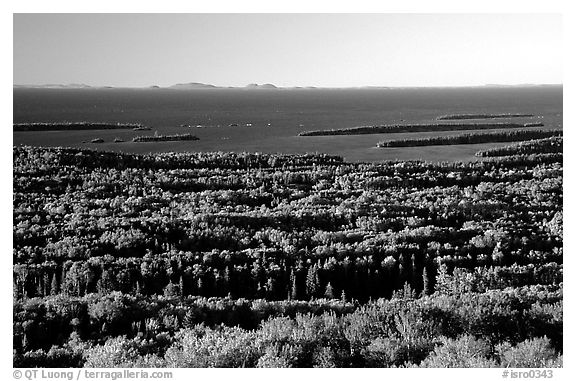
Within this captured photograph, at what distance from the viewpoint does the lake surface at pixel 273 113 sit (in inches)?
618

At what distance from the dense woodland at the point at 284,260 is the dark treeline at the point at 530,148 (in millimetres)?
93

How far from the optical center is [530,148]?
51.3 feet

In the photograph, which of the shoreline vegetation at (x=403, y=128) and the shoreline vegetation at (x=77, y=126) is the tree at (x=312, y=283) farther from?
the shoreline vegetation at (x=77, y=126)

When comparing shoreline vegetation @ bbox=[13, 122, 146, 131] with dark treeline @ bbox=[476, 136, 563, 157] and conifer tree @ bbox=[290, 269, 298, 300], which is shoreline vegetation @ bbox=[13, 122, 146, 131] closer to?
conifer tree @ bbox=[290, 269, 298, 300]

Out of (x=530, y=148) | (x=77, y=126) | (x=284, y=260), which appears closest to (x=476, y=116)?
(x=530, y=148)

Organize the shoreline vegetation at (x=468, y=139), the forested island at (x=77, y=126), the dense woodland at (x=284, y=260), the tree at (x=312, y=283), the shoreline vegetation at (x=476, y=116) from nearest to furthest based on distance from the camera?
the dense woodland at (x=284, y=260) < the tree at (x=312, y=283) < the forested island at (x=77, y=126) < the shoreline vegetation at (x=468, y=139) < the shoreline vegetation at (x=476, y=116)

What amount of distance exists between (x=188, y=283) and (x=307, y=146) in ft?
19.5

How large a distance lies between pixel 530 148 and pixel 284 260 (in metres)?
8.21

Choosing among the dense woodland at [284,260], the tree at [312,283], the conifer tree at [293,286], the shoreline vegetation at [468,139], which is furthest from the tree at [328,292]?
the shoreline vegetation at [468,139]

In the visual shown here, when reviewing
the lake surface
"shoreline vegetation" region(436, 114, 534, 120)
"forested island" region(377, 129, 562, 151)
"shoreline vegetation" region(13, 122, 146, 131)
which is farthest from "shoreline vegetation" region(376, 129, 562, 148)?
"shoreline vegetation" region(13, 122, 146, 131)

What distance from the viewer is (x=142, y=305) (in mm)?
10773

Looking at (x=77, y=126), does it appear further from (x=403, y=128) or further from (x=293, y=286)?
(x=403, y=128)
